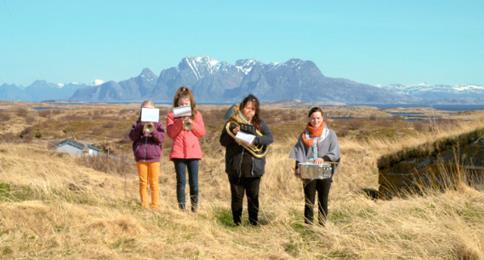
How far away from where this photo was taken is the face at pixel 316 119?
20.4 ft

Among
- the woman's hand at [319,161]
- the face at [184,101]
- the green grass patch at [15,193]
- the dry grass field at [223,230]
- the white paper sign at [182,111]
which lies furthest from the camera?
the face at [184,101]

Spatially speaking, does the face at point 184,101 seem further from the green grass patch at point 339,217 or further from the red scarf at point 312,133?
the green grass patch at point 339,217

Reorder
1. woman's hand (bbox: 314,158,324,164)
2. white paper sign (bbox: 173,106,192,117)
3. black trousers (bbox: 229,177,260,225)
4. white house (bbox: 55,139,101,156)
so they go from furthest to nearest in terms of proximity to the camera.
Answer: white house (bbox: 55,139,101,156), white paper sign (bbox: 173,106,192,117), black trousers (bbox: 229,177,260,225), woman's hand (bbox: 314,158,324,164)

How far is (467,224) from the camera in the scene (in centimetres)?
560

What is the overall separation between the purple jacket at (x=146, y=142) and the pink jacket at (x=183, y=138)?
18cm

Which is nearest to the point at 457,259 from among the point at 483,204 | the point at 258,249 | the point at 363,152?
the point at 258,249

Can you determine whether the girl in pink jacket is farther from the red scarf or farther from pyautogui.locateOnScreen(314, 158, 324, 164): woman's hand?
pyautogui.locateOnScreen(314, 158, 324, 164): woman's hand

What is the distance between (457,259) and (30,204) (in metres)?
4.13

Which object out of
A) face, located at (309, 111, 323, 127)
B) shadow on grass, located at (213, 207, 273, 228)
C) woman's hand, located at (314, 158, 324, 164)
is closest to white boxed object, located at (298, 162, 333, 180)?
woman's hand, located at (314, 158, 324, 164)

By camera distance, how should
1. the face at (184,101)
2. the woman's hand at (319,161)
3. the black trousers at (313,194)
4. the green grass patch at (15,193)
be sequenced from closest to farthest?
the woman's hand at (319,161), the black trousers at (313,194), the green grass patch at (15,193), the face at (184,101)

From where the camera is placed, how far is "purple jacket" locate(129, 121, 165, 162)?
7344 mm

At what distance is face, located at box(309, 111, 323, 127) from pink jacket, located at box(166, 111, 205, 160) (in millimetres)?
1628

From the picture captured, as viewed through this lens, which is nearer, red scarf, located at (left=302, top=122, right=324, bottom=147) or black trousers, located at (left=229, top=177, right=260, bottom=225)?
red scarf, located at (left=302, top=122, right=324, bottom=147)

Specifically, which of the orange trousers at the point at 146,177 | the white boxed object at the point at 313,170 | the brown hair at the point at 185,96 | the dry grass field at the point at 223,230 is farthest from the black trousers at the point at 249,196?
the orange trousers at the point at 146,177
